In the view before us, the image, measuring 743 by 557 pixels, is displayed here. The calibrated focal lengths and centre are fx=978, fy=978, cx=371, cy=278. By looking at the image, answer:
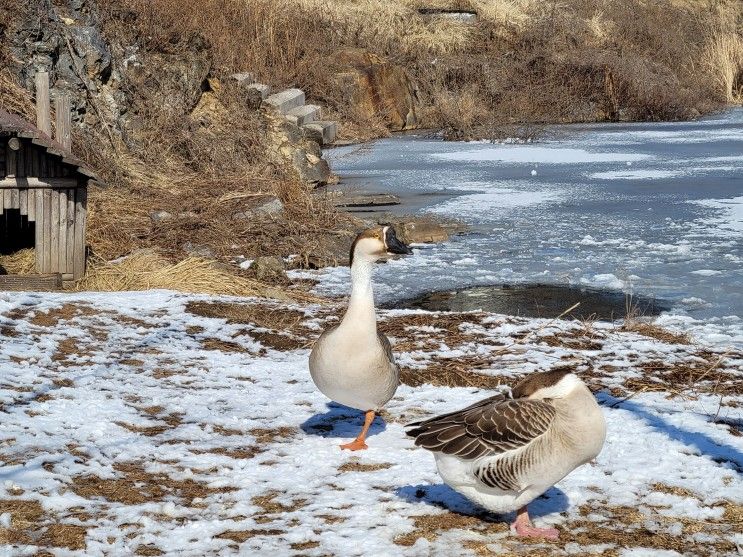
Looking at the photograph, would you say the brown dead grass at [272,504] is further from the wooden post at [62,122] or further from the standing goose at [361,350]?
the wooden post at [62,122]

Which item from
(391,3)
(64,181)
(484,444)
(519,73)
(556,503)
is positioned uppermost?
(391,3)

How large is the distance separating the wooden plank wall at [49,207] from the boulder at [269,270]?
179 cm

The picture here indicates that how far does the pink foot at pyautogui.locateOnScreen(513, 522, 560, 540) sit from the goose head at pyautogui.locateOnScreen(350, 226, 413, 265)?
4.93ft

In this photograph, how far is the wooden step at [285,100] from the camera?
65.6 feet

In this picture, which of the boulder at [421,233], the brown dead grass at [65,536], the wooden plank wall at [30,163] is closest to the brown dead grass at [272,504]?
the brown dead grass at [65,536]

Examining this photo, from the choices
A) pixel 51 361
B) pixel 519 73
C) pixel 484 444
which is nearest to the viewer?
pixel 484 444

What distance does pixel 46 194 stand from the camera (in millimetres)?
9055

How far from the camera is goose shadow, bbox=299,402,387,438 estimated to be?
214 inches

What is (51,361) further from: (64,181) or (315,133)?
(315,133)

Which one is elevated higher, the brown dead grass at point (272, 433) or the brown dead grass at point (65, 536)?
the brown dead grass at point (65, 536)

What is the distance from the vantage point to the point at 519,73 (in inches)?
1146

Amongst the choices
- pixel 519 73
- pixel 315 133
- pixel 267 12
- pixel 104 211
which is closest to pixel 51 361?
pixel 104 211

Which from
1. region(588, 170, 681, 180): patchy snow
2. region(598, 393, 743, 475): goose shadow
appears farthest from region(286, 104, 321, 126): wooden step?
region(598, 393, 743, 475): goose shadow

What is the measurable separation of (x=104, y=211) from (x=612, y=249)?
239 inches
